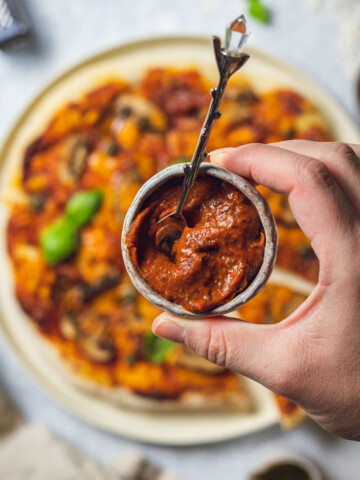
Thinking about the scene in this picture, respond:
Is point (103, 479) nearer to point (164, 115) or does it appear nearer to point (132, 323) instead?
point (132, 323)

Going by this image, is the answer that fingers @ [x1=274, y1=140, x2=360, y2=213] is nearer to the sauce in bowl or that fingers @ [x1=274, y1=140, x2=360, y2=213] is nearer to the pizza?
the sauce in bowl

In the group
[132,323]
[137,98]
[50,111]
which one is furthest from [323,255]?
[50,111]

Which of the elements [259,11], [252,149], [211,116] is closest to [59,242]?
[252,149]

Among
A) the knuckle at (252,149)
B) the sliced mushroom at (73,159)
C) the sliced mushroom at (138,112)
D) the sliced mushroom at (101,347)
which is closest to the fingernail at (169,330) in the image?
the knuckle at (252,149)

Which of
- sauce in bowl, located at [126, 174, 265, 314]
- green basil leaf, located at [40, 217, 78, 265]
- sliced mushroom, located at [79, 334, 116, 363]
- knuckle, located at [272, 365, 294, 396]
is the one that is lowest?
sliced mushroom, located at [79, 334, 116, 363]

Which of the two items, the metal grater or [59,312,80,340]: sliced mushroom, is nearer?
[59,312,80,340]: sliced mushroom

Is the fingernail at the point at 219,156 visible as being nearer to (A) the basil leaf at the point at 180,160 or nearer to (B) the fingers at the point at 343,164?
(B) the fingers at the point at 343,164

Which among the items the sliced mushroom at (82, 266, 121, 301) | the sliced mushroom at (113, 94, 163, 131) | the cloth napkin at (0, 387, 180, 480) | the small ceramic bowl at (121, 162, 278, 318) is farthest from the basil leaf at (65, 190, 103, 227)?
the small ceramic bowl at (121, 162, 278, 318)
